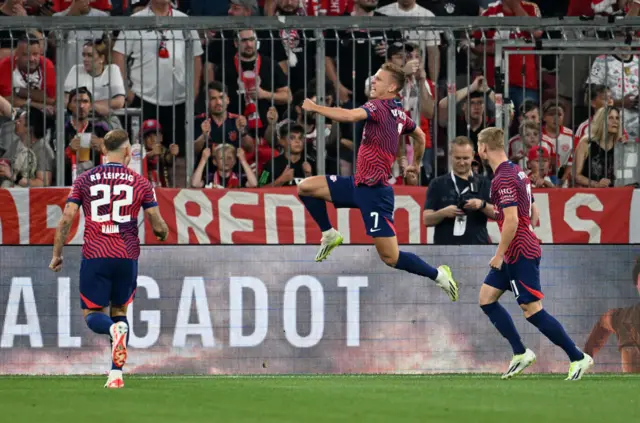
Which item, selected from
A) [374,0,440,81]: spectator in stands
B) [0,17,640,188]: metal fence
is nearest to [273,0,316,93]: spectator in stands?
[0,17,640,188]: metal fence

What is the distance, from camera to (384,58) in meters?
14.1

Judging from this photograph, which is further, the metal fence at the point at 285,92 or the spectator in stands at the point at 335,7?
the spectator in stands at the point at 335,7

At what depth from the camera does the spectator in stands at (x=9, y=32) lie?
13.8m

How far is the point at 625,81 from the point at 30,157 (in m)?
6.32

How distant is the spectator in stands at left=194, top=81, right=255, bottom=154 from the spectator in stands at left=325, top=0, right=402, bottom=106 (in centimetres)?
109

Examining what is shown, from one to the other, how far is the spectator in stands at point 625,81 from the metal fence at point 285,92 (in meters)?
0.01

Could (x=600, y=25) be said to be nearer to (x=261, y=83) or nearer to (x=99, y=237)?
(x=261, y=83)

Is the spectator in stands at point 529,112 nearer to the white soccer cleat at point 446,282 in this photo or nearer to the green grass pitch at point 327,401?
the white soccer cleat at point 446,282

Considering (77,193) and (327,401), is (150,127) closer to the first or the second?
(77,193)

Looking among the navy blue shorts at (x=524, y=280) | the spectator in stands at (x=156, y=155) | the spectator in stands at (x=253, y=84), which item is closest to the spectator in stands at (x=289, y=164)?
the spectator in stands at (x=253, y=84)

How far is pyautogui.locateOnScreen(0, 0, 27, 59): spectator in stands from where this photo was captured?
13.8 m

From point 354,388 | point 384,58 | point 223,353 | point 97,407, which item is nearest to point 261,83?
point 384,58

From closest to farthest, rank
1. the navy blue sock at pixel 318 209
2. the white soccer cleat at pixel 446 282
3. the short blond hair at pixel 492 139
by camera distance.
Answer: the short blond hair at pixel 492 139
the navy blue sock at pixel 318 209
the white soccer cleat at pixel 446 282

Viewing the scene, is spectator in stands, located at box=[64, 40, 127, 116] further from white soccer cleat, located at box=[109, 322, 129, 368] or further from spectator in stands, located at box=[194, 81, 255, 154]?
white soccer cleat, located at box=[109, 322, 129, 368]
